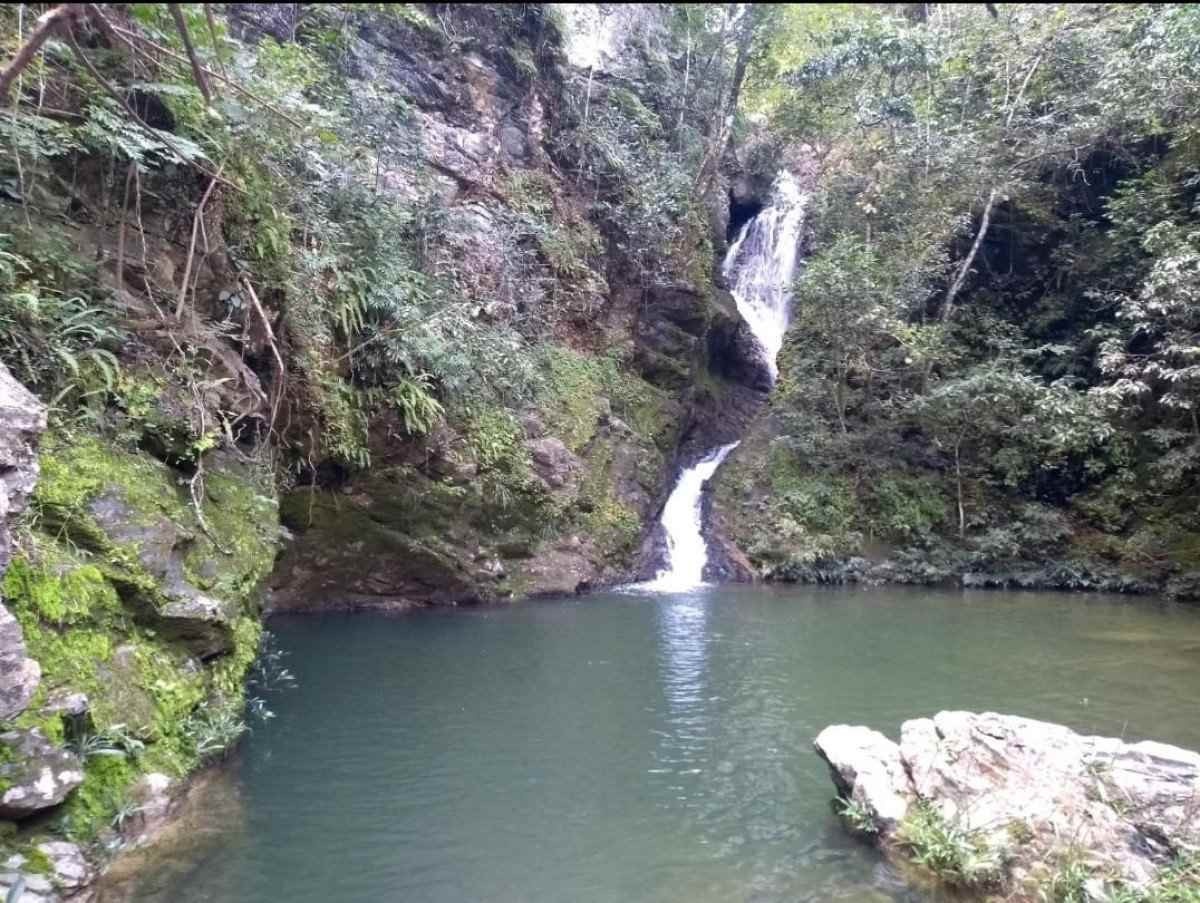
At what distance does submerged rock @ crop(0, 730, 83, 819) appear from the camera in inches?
173

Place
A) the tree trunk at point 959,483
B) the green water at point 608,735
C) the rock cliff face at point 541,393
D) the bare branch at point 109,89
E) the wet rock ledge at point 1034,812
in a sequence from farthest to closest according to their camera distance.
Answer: the tree trunk at point 959,483
the rock cliff face at point 541,393
the green water at point 608,735
the wet rock ledge at point 1034,812
the bare branch at point 109,89

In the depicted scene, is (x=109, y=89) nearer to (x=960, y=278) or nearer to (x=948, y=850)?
(x=948, y=850)

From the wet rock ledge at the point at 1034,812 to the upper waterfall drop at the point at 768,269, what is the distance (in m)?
20.1

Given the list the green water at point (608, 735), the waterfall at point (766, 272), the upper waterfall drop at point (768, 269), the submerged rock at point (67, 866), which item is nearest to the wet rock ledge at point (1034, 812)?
the green water at point (608, 735)

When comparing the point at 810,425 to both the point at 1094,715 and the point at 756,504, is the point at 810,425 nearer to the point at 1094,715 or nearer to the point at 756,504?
the point at 756,504

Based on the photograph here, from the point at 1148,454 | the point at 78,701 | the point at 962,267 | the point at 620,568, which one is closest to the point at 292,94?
the point at 78,701

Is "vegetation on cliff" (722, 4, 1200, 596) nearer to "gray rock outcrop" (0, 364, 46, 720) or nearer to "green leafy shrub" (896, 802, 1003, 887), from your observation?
"green leafy shrub" (896, 802, 1003, 887)

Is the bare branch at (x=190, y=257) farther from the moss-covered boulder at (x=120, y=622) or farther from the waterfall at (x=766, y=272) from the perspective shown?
the waterfall at (x=766, y=272)

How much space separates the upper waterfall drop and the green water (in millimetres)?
13168

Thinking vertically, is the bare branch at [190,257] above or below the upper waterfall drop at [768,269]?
below

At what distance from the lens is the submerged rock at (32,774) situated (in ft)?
14.4

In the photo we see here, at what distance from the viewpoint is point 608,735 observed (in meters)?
8.16

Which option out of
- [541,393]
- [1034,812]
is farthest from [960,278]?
[1034,812]

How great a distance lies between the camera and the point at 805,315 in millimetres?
20922
